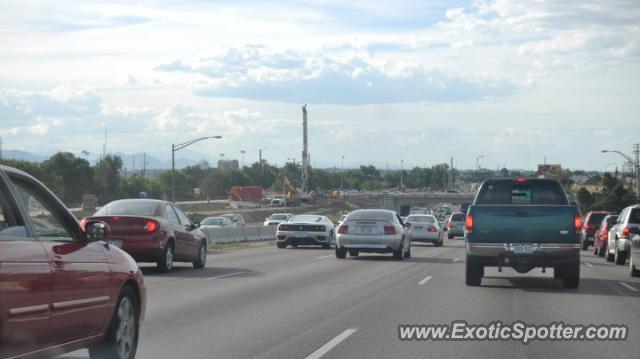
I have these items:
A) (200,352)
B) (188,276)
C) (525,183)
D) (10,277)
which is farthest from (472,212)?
(10,277)

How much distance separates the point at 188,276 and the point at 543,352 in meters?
11.3

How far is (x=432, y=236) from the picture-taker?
41.9 metres

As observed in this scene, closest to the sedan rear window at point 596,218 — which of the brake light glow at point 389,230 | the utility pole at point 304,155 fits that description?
the brake light glow at point 389,230

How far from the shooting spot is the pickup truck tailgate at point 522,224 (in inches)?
697

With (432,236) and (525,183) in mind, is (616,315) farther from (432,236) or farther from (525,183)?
(432,236)

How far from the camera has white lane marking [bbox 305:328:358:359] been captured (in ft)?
33.1

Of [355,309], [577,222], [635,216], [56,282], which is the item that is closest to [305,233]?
[635,216]

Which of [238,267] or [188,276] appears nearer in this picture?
[188,276]

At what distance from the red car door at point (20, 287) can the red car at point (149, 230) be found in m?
12.7

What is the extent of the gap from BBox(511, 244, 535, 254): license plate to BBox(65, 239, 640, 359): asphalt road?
0.74m

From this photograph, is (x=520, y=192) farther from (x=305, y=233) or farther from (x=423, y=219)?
(x=423, y=219)

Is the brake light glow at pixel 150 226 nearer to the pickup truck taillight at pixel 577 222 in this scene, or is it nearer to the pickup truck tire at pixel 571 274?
the pickup truck tire at pixel 571 274

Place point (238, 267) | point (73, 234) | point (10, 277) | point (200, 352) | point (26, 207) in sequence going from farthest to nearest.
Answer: point (238, 267) → point (200, 352) → point (73, 234) → point (26, 207) → point (10, 277)

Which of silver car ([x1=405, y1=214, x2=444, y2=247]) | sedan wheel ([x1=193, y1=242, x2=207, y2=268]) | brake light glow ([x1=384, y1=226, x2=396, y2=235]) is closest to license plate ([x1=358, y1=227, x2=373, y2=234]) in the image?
brake light glow ([x1=384, y1=226, x2=396, y2=235])
